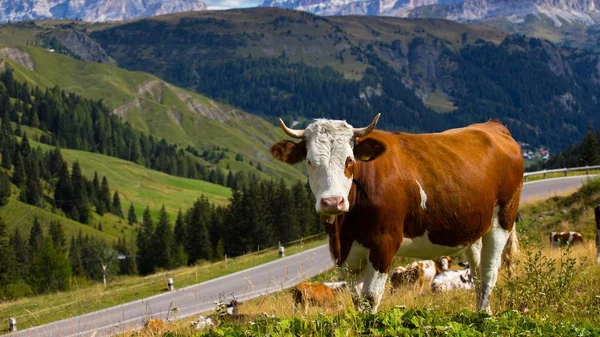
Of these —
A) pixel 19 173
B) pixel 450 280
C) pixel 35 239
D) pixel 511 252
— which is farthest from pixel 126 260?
pixel 511 252

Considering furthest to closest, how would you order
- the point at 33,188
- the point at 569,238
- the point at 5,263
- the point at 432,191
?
the point at 33,188
the point at 5,263
the point at 569,238
the point at 432,191

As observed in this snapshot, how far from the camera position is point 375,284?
28.2 feet

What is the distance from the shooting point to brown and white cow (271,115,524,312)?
843 centimetres

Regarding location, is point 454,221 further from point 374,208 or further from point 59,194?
point 59,194

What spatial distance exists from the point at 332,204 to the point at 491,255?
4.30 meters

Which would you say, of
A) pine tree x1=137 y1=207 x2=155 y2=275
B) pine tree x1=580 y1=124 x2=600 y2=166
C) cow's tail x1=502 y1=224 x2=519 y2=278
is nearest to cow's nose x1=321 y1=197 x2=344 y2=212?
cow's tail x1=502 y1=224 x2=519 y2=278

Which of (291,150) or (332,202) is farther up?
(291,150)

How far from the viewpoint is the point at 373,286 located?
8.60 m

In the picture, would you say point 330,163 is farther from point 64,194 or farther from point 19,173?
point 19,173

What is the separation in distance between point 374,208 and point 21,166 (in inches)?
8145

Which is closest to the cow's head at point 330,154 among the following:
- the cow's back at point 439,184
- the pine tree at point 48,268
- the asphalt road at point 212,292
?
the cow's back at point 439,184

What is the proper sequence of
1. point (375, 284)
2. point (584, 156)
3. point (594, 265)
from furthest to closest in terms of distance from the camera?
point (584, 156) < point (594, 265) < point (375, 284)

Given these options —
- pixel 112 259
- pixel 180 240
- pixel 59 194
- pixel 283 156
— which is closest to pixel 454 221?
pixel 283 156

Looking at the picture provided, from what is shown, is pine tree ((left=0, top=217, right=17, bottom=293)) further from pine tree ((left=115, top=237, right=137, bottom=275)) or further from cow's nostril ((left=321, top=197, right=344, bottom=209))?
cow's nostril ((left=321, top=197, right=344, bottom=209))
